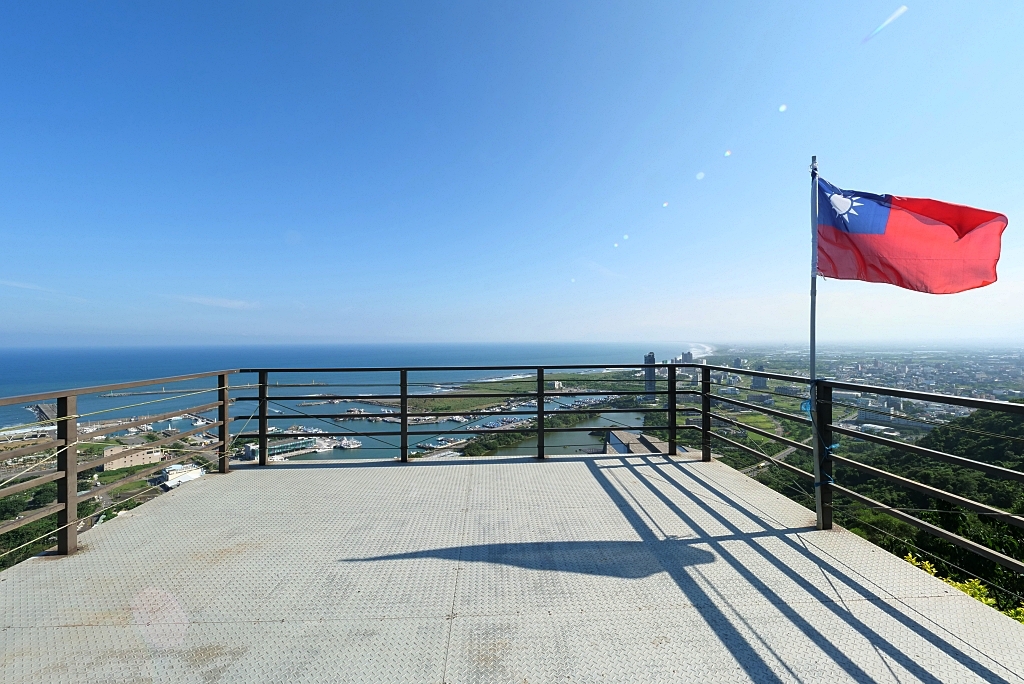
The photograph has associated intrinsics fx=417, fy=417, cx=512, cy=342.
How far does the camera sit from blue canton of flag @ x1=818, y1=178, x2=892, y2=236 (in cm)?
266

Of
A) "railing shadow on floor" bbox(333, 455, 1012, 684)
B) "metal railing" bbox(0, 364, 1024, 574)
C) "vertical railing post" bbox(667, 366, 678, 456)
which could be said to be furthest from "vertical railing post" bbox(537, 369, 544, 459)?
"vertical railing post" bbox(667, 366, 678, 456)

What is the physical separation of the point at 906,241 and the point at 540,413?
3.08 meters

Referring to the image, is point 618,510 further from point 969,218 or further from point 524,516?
point 969,218

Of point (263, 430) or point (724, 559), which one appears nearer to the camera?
point (724, 559)

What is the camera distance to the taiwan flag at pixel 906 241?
2.50 m

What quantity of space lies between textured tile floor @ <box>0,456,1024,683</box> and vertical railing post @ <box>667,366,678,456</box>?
1.31m

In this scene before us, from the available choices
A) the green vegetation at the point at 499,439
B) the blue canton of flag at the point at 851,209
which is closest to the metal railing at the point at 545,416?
the green vegetation at the point at 499,439

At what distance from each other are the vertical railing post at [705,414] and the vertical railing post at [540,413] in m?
1.60

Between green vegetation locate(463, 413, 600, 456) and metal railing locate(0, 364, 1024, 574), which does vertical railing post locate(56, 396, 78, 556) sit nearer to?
metal railing locate(0, 364, 1024, 574)

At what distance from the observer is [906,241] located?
102 inches

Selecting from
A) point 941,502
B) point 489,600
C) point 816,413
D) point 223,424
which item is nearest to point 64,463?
point 223,424

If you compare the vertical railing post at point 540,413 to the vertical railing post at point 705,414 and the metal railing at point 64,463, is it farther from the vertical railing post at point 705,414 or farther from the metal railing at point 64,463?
the metal railing at point 64,463

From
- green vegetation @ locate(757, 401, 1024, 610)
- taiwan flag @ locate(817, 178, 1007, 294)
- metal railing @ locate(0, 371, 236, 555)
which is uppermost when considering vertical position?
taiwan flag @ locate(817, 178, 1007, 294)

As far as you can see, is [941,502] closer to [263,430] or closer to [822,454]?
[822,454]
